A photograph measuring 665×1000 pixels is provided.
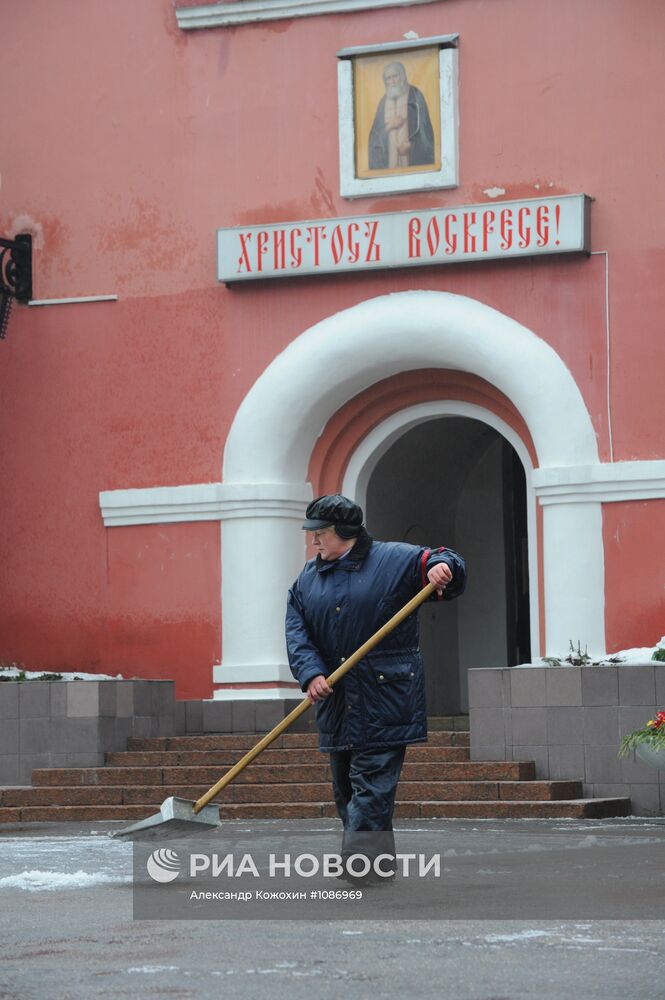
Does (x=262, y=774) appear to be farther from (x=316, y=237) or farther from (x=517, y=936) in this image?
(x=517, y=936)

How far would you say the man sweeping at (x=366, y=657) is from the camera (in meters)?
8.30

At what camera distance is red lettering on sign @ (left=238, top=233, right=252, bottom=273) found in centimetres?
1669

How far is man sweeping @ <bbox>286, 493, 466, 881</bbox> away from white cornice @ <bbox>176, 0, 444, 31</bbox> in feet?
29.4

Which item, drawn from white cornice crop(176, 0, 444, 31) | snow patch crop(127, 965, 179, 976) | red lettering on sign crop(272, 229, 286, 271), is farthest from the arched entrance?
snow patch crop(127, 965, 179, 976)

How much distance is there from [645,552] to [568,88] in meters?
3.77

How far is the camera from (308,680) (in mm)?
8336

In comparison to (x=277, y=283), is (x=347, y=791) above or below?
below

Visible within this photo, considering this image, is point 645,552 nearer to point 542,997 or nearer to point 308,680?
point 308,680

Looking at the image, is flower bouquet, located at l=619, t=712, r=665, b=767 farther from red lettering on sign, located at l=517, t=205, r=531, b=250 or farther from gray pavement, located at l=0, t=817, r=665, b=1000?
red lettering on sign, located at l=517, t=205, r=531, b=250

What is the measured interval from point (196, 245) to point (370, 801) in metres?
9.44

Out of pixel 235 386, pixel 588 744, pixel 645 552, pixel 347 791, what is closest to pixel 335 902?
pixel 347 791

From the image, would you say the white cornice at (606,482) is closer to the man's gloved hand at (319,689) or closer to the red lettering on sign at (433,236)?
the red lettering on sign at (433,236)

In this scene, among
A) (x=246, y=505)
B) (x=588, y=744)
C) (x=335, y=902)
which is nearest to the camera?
(x=335, y=902)

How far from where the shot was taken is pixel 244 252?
16703mm
